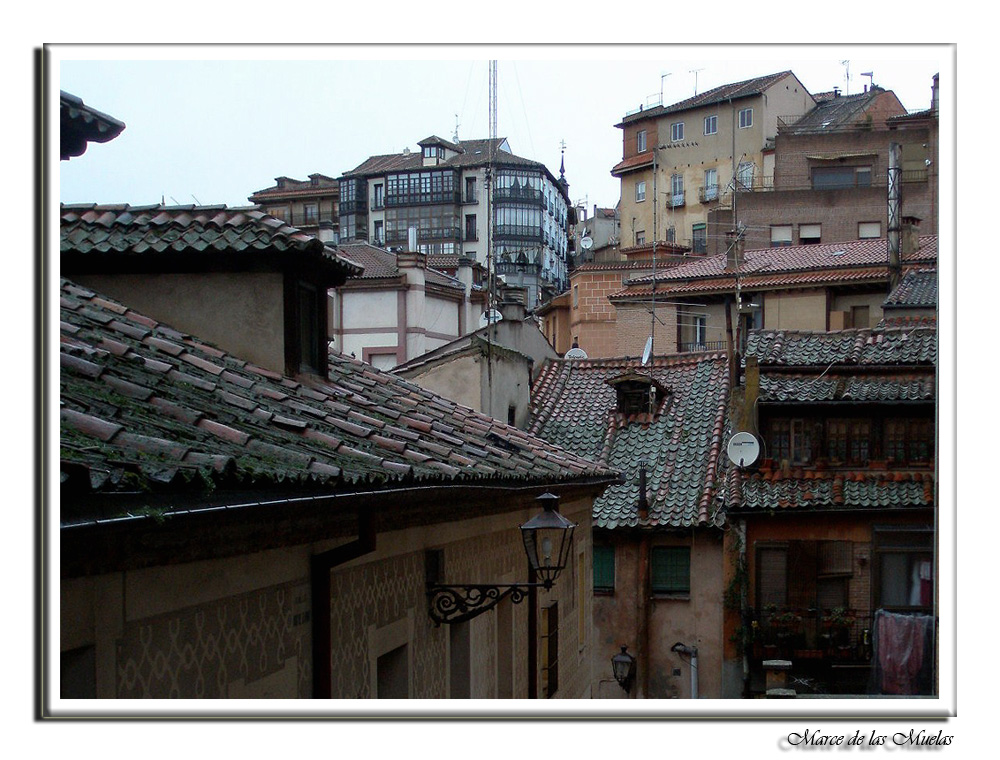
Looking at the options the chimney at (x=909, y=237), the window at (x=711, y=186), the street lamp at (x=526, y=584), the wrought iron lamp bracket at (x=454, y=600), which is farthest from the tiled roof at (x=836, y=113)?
the wrought iron lamp bracket at (x=454, y=600)

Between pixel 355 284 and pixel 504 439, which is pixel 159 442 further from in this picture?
pixel 355 284

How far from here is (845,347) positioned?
80.6ft

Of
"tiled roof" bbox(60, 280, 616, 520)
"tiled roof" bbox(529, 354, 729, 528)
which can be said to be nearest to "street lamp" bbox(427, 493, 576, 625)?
"tiled roof" bbox(60, 280, 616, 520)

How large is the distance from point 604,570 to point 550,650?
40.1 feet

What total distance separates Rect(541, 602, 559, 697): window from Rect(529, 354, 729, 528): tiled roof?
11331 mm

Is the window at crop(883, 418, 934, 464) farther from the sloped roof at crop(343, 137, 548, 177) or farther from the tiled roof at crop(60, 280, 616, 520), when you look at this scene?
the sloped roof at crop(343, 137, 548, 177)

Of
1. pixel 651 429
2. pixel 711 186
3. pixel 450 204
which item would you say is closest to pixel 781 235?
pixel 711 186

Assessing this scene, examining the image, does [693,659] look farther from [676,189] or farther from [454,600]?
[676,189]

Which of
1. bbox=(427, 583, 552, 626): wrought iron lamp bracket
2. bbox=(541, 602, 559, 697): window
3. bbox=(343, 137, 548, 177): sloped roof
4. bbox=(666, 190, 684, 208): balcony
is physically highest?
bbox=(343, 137, 548, 177): sloped roof

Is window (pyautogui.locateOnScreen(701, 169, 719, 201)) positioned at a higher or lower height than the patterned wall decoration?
higher

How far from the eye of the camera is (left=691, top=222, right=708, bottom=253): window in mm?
52344

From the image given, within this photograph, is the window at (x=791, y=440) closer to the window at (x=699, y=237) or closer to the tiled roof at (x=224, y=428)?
the tiled roof at (x=224, y=428)
